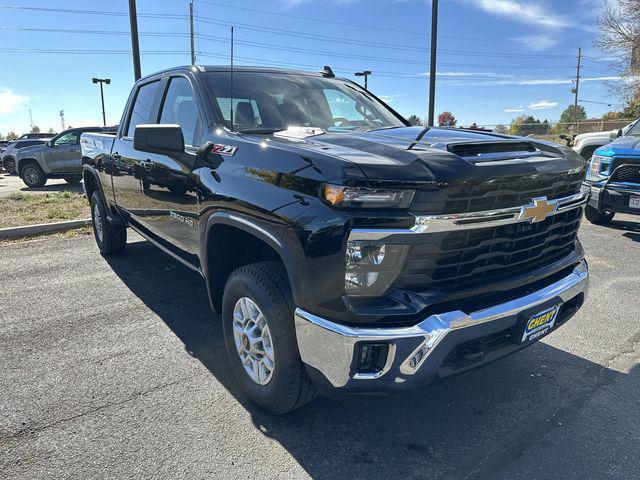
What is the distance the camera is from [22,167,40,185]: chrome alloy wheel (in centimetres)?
1451

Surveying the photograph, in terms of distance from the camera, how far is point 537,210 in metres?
2.45

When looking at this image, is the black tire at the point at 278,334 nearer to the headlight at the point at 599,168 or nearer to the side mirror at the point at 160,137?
the side mirror at the point at 160,137

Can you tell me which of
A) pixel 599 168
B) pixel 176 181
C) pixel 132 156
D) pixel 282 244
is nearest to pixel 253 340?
pixel 282 244

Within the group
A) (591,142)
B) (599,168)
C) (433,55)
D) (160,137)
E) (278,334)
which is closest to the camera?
(278,334)

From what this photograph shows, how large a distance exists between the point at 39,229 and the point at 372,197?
7.06m

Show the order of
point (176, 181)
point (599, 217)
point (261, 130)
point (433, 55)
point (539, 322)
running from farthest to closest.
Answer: point (433, 55) < point (599, 217) < point (176, 181) < point (261, 130) < point (539, 322)

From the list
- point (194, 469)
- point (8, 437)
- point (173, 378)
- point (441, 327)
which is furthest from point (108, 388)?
point (441, 327)

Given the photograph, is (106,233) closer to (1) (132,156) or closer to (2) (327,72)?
(1) (132,156)

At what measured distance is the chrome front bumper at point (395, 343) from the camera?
6.64 feet

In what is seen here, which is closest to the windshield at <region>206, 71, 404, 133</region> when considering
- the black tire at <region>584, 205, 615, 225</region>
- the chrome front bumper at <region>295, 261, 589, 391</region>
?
the chrome front bumper at <region>295, 261, 589, 391</region>

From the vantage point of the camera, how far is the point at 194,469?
2.31m

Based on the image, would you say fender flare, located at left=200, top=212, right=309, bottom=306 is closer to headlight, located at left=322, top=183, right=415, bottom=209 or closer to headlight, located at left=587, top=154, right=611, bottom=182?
headlight, located at left=322, top=183, right=415, bottom=209

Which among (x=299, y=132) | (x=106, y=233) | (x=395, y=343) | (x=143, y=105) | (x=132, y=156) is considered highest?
(x=143, y=105)

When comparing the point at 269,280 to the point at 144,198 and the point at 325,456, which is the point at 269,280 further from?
the point at 144,198
